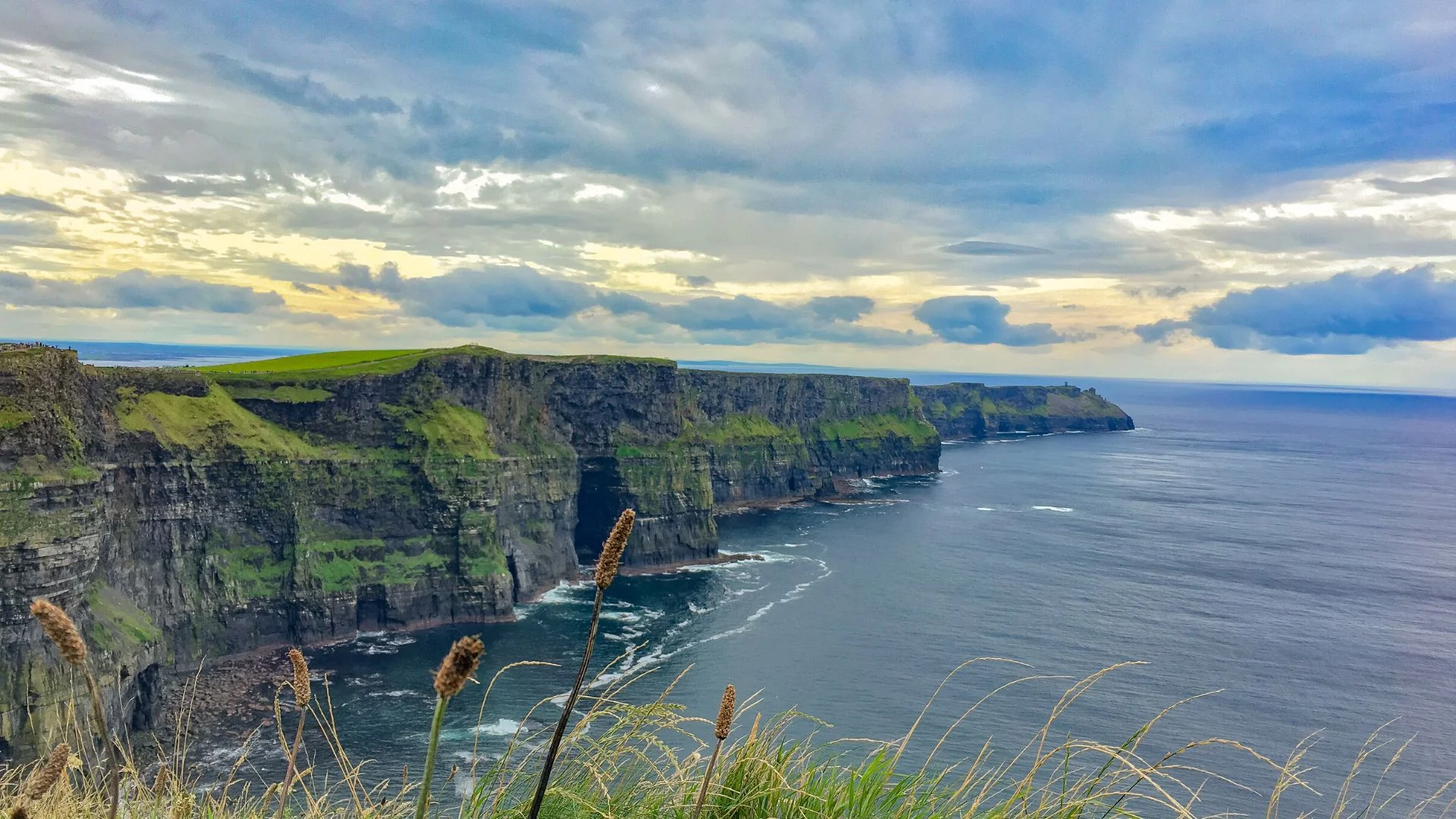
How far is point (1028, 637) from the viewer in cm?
7894

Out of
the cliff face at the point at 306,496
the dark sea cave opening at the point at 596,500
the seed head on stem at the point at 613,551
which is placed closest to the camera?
the seed head on stem at the point at 613,551

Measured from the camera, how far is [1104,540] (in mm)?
126188

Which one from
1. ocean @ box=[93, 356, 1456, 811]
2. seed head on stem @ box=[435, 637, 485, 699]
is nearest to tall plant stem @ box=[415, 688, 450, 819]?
seed head on stem @ box=[435, 637, 485, 699]

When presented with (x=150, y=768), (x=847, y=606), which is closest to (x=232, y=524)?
(x=150, y=768)

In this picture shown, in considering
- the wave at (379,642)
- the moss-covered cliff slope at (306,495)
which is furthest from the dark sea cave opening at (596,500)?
the wave at (379,642)

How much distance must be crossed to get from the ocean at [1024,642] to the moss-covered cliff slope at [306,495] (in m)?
A: 6.15

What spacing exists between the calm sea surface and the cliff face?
693 centimetres

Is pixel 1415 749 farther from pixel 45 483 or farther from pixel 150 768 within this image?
pixel 45 483

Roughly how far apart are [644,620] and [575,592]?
13983 millimetres

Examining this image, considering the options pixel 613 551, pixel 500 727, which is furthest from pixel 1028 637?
pixel 613 551

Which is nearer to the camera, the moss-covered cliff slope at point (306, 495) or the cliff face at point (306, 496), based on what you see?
the cliff face at point (306, 496)

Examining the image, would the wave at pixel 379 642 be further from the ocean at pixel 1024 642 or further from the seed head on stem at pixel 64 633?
the seed head on stem at pixel 64 633

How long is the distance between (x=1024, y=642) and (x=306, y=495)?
6493 centimetres

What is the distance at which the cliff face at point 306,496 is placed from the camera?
53438 millimetres
